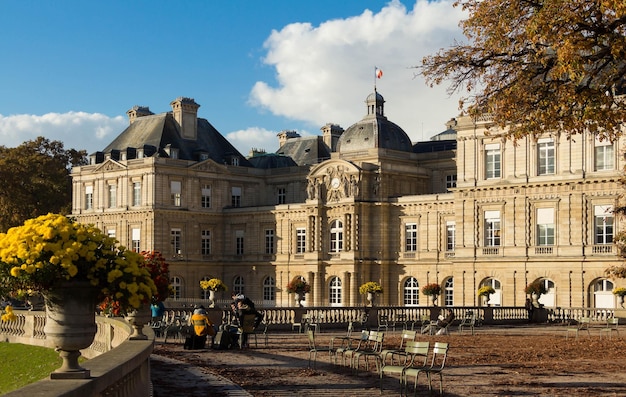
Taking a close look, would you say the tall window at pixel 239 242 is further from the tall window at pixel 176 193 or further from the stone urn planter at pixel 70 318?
the stone urn planter at pixel 70 318

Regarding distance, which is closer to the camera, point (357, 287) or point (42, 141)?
point (357, 287)

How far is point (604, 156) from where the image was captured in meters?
48.7

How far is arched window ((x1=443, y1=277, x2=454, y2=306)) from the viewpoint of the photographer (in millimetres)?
59750

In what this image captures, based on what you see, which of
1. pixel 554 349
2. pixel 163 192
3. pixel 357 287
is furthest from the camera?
pixel 163 192

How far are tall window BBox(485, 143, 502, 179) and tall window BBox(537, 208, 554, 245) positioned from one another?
3144mm

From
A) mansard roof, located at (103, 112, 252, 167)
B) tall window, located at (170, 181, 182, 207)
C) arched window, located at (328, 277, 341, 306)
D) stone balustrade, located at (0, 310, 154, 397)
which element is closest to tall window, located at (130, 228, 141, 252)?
tall window, located at (170, 181, 182, 207)

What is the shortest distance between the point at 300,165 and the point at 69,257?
67.1m

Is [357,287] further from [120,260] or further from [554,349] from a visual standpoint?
[120,260]

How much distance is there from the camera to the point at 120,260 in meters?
12.7

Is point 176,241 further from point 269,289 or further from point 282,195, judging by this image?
point 282,195

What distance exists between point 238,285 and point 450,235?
1850cm

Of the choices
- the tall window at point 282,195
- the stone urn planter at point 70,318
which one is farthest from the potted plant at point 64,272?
the tall window at point 282,195

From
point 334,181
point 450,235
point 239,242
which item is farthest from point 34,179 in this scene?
point 450,235

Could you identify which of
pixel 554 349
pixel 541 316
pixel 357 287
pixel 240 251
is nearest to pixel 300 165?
pixel 240 251
